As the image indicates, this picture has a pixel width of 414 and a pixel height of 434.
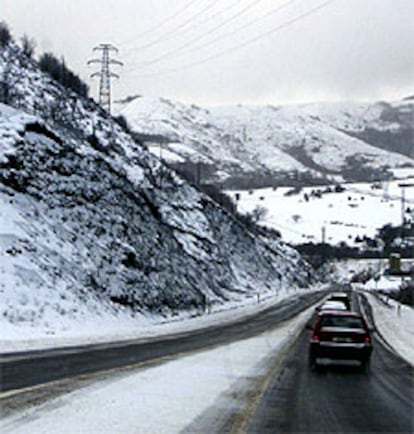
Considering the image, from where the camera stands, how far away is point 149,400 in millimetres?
12508

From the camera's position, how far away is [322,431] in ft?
33.9

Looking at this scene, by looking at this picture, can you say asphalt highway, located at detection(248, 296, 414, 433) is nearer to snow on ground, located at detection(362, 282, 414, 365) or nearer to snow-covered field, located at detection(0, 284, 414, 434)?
snow-covered field, located at detection(0, 284, 414, 434)

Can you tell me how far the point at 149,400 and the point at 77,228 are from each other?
27461mm

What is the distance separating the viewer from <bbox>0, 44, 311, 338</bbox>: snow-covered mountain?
1293 inches

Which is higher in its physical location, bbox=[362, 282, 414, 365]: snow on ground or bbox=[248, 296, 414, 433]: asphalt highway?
bbox=[248, 296, 414, 433]: asphalt highway

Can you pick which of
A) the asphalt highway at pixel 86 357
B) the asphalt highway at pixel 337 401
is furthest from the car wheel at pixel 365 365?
the asphalt highway at pixel 86 357

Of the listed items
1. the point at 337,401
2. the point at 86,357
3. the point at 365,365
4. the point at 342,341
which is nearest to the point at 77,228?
the point at 86,357

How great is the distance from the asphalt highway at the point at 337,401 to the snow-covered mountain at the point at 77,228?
1340 cm

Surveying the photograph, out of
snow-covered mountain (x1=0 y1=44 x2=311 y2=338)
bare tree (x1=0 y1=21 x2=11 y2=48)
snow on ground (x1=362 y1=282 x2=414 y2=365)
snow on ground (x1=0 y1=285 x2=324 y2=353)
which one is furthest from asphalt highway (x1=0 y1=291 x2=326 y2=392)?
bare tree (x1=0 y1=21 x2=11 y2=48)

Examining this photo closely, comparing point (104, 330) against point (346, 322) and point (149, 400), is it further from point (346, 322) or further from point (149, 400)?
point (149, 400)

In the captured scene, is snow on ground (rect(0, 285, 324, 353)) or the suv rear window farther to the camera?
snow on ground (rect(0, 285, 324, 353))

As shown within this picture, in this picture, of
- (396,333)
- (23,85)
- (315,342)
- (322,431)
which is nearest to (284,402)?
(322,431)

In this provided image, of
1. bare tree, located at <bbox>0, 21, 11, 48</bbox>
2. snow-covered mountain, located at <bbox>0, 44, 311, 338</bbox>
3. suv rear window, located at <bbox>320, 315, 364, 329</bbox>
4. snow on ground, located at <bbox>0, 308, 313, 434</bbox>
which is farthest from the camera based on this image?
bare tree, located at <bbox>0, 21, 11, 48</bbox>

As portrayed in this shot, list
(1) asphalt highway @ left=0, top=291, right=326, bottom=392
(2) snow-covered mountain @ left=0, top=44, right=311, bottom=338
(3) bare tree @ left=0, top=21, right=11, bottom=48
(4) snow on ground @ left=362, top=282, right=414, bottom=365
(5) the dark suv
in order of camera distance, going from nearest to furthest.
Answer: (1) asphalt highway @ left=0, top=291, right=326, bottom=392
(5) the dark suv
(4) snow on ground @ left=362, top=282, right=414, bottom=365
(2) snow-covered mountain @ left=0, top=44, right=311, bottom=338
(3) bare tree @ left=0, top=21, right=11, bottom=48
